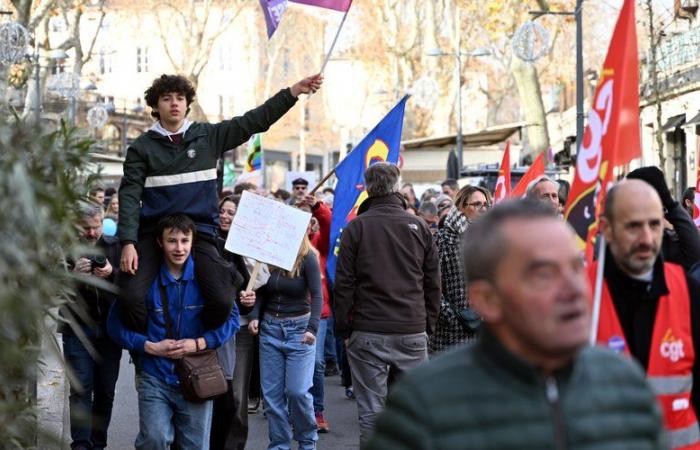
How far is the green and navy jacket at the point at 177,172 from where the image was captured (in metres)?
7.16

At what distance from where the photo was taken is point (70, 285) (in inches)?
195

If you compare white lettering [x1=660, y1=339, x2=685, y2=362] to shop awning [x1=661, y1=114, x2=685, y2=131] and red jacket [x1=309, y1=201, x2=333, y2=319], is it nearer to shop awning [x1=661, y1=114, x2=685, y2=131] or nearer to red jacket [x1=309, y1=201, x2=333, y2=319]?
red jacket [x1=309, y1=201, x2=333, y2=319]

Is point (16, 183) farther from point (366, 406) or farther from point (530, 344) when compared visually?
point (366, 406)

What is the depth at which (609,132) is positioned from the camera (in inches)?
180

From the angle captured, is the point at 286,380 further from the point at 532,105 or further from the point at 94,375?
the point at 532,105

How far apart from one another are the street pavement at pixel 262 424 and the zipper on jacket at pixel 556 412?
23.8 ft

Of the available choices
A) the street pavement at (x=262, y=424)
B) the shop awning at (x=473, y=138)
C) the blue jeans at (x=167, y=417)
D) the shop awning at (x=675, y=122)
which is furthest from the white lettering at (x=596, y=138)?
the shop awning at (x=473, y=138)

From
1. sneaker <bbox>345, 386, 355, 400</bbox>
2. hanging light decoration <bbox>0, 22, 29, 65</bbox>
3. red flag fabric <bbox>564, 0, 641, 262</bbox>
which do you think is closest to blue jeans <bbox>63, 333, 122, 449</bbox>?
sneaker <bbox>345, 386, 355, 400</bbox>

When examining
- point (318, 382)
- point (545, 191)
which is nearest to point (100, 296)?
point (318, 382)

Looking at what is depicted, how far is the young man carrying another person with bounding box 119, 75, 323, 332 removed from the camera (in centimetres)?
707

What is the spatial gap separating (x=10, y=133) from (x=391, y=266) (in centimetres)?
424

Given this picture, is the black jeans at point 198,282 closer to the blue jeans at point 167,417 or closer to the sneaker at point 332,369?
the blue jeans at point 167,417

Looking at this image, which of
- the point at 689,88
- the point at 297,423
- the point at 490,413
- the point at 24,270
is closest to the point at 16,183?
the point at 24,270

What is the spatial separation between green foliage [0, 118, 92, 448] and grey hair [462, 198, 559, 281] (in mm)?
1241
